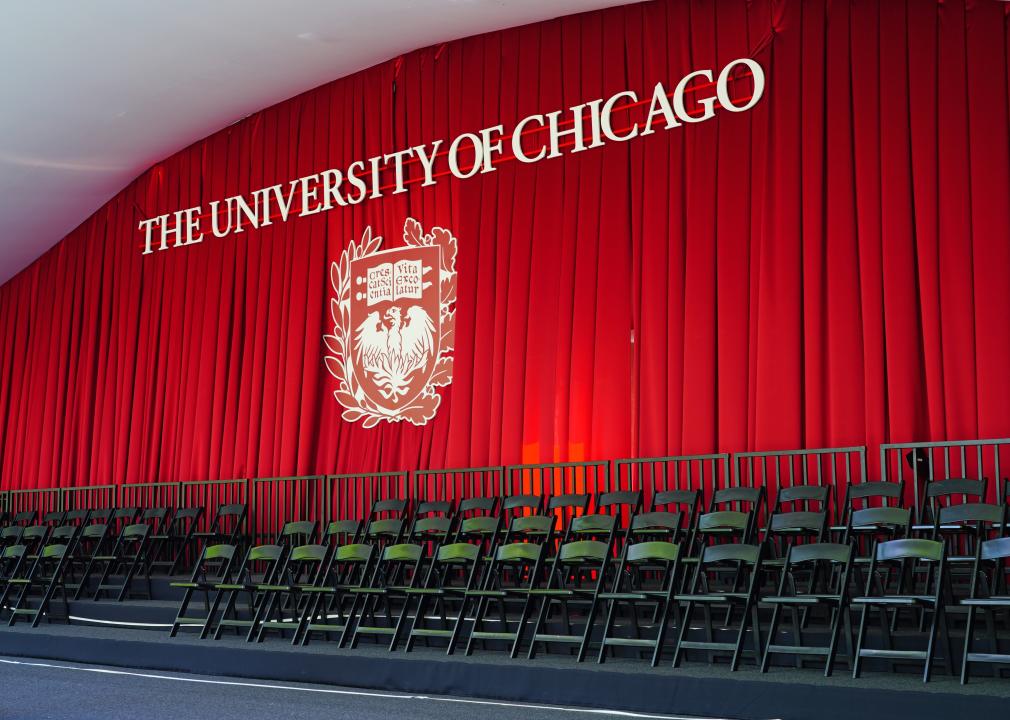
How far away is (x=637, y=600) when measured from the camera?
6613 millimetres

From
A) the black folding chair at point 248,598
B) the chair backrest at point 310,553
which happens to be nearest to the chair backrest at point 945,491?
the chair backrest at point 310,553

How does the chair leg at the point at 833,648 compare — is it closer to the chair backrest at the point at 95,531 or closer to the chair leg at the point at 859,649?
the chair leg at the point at 859,649

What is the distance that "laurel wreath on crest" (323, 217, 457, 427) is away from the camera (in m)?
10.3

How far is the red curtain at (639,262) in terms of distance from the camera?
305 inches

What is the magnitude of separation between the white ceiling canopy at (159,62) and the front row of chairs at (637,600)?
4655mm

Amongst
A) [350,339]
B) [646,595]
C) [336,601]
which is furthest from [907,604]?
[350,339]

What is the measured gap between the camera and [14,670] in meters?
7.77

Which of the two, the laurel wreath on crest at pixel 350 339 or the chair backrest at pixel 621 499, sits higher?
the laurel wreath on crest at pixel 350 339

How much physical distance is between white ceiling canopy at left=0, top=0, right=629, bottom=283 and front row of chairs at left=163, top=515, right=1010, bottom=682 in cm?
465

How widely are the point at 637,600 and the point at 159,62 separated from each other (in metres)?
7.08

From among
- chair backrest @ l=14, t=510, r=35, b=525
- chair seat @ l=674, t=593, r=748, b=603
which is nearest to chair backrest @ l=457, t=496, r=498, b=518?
chair seat @ l=674, t=593, r=748, b=603

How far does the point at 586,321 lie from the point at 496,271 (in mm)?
1144

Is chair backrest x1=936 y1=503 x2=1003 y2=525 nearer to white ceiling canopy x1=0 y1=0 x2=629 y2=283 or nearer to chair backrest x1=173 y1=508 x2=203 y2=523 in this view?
white ceiling canopy x1=0 y1=0 x2=629 y2=283

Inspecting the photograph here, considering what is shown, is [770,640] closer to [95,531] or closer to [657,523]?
[657,523]
